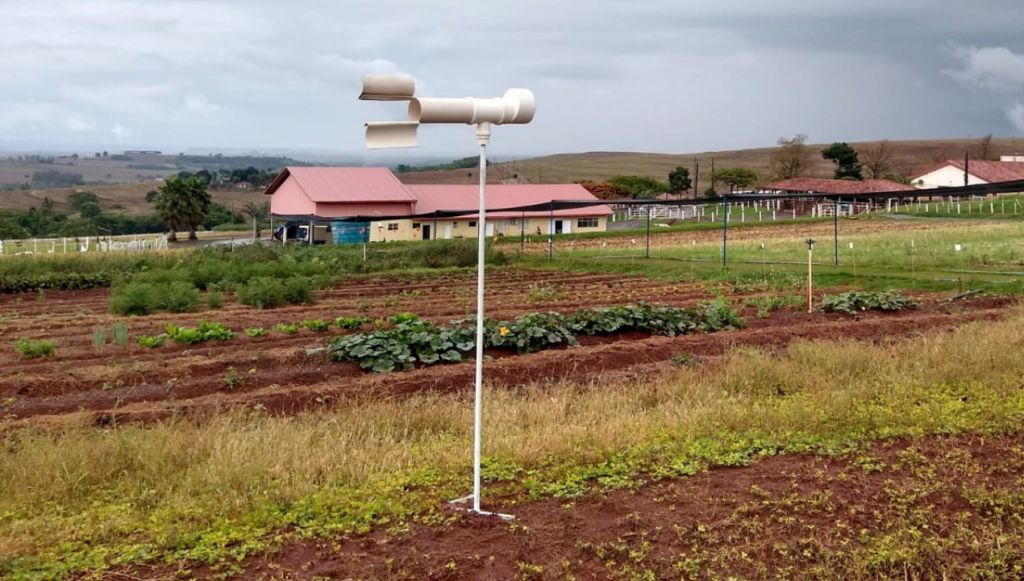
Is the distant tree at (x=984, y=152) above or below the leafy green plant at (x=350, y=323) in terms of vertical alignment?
above

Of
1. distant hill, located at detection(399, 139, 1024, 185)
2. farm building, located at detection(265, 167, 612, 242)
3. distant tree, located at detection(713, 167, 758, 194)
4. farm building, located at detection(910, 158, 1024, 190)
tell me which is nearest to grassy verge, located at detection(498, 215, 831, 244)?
farm building, located at detection(265, 167, 612, 242)

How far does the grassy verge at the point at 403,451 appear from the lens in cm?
480

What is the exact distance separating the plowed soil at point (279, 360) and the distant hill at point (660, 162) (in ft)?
301

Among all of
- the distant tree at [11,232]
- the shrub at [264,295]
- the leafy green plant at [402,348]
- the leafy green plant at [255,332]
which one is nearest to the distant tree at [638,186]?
the distant tree at [11,232]

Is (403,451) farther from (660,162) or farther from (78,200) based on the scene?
(660,162)

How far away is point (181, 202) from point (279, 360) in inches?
1822

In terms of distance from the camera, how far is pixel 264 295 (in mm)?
17359

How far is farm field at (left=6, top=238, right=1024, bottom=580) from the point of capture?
4445mm

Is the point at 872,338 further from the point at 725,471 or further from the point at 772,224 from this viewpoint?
the point at 772,224

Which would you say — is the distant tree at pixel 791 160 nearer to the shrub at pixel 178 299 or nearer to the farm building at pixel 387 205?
the farm building at pixel 387 205

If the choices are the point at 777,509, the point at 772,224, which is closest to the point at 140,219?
the point at 772,224

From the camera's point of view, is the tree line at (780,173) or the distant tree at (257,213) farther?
the tree line at (780,173)

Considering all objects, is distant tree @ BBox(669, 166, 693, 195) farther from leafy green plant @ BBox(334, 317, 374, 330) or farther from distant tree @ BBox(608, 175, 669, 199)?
leafy green plant @ BBox(334, 317, 374, 330)

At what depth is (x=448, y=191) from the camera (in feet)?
179
